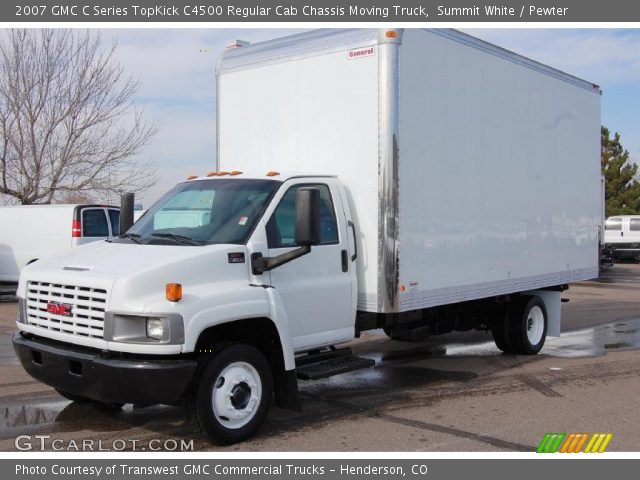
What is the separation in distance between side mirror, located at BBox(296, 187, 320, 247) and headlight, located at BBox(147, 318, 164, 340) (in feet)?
4.23

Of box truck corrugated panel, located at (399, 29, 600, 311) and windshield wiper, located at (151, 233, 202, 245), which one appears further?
box truck corrugated panel, located at (399, 29, 600, 311)

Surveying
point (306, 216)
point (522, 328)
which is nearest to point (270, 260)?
point (306, 216)

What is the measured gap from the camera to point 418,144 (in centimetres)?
732

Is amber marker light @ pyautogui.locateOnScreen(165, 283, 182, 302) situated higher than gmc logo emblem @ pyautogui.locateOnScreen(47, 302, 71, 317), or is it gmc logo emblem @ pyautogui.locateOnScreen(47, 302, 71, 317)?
amber marker light @ pyautogui.locateOnScreen(165, 283, 182, 302)

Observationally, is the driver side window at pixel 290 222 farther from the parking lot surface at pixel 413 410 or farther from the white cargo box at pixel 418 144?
the parking lot surface at pixel 413 410

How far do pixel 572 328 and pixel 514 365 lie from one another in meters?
4.14

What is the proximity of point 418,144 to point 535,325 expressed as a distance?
4226mm

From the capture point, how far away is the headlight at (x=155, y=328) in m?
5.32

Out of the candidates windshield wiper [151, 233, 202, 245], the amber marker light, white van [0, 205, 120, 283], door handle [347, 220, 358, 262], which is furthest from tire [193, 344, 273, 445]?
white van [0, 205, 120, 283]

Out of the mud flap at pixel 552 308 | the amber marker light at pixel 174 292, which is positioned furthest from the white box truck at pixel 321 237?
the mud flap at pixel 552 308

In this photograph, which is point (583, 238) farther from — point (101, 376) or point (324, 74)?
point (101, 376)

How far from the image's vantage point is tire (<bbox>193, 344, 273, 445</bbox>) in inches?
218

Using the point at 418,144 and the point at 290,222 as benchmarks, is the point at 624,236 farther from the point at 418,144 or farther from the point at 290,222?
the point at 290,222

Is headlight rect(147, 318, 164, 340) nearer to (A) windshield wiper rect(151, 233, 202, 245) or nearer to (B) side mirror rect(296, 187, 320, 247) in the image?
(A) windshield wiper rect(151, 233, 202, 245)
